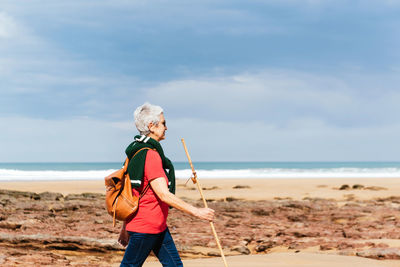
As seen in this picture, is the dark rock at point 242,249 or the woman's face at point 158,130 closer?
the woman's face at point 158,130

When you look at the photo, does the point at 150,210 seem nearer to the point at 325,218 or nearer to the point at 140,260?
the point at 140,260

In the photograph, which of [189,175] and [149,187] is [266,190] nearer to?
[149,187]

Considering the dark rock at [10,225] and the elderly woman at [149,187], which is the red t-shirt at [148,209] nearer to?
the elderly woman at [149,187]

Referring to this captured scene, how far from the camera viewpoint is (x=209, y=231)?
9.10 meters

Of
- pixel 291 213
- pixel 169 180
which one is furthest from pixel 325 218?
pixel 169 180

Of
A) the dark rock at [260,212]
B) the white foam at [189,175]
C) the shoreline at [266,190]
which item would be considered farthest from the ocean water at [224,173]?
the dark rock at [260,212]

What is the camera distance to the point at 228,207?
1342 centimetres

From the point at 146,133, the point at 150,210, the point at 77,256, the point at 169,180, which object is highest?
the point at 146,133

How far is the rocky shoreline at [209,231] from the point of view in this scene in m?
7.19

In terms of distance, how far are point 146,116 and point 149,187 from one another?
0.54 metres

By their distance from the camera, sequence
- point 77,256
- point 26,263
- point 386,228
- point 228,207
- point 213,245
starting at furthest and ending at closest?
point 228,207 < point 386,228 < point 213,245 < point 77,256 < point 26,263

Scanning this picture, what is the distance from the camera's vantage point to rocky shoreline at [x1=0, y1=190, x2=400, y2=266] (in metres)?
7.19

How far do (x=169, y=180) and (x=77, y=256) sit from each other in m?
4.30

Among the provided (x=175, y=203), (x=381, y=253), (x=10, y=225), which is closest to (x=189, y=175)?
(x=10, y=225)
